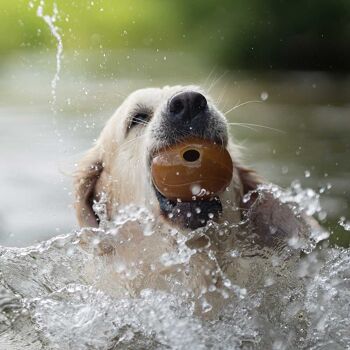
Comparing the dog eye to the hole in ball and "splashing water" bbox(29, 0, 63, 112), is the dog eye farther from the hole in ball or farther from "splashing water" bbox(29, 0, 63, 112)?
"splashing water" bbox(29, 0, 63, 112)

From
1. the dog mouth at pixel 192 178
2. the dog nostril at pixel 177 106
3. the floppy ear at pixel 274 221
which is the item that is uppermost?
the dog nostril at pixel 177 106

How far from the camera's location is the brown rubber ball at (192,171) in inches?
126

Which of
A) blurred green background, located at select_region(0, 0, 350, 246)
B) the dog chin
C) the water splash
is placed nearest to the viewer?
the dog chin

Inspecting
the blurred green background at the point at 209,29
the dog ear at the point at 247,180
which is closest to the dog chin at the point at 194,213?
the dog ear at the point at 247,180

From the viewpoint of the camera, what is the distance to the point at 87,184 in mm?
3879

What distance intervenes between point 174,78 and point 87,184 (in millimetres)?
4540

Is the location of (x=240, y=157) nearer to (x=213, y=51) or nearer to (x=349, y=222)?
(x=349, y=222)

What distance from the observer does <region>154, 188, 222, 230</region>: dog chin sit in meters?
3.24

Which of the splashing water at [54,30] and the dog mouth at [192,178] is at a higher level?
the dog mouth at [192,178]

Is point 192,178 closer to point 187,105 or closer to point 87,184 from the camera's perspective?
point 187,105

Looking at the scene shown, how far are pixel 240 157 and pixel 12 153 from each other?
357 centimetres

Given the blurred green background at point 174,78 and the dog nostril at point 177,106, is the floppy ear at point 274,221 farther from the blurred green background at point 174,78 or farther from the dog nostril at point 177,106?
the blurred green background at point 174,78

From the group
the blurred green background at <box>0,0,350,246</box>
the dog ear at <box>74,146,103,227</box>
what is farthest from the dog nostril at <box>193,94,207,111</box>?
the blurred green background at <box>0,0,350,246</box>

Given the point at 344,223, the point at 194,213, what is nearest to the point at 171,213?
the point at 194,213
